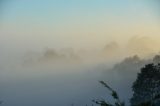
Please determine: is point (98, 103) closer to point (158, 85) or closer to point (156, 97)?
point (156, 97)

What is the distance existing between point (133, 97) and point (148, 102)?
66.6m

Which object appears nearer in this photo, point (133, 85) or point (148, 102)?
point (148, 102)

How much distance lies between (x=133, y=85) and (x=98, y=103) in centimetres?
6920

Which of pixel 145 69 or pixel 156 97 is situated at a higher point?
pixel 145 69

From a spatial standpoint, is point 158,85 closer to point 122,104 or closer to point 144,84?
point 144,84

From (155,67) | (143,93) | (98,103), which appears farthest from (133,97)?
(98,103)

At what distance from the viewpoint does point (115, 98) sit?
86.2ft

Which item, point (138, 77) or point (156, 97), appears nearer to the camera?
point (156, 97)

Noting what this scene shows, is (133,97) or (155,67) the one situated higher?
(155,67)

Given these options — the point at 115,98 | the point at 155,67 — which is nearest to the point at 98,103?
the point at 115,98

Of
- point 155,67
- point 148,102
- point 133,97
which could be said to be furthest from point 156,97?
point 155,67

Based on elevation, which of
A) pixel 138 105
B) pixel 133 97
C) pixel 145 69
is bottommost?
pixel 138 105

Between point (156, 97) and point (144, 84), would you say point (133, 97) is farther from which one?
point (156, 97)

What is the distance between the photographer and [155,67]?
319 ft
